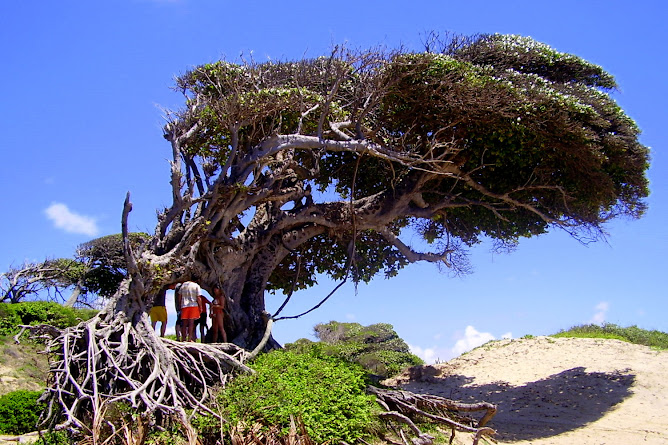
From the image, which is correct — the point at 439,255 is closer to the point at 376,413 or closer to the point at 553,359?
the point at 553,359

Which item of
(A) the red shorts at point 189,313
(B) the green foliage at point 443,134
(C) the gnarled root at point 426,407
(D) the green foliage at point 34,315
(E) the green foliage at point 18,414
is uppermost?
(B) the green foliage at point 443,134

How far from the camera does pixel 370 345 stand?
25.8 m

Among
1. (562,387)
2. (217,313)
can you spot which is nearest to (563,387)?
(562,387)

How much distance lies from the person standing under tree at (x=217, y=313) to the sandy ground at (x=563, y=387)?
6.83 m

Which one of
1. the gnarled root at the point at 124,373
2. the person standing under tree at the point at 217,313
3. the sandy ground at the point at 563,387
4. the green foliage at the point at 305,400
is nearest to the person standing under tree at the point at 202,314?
the person standing under tree at the point at 217,313

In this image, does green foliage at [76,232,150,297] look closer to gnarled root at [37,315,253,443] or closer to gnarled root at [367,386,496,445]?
gnarled root at [37,315,253,443]

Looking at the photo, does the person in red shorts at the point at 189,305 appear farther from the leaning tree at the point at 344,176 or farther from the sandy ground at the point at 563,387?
the sandy ground at the point at 563,387

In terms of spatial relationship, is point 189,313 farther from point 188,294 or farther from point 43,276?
point 43,276

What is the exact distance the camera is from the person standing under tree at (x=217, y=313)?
48.4 feet

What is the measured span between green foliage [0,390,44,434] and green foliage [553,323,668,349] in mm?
19950

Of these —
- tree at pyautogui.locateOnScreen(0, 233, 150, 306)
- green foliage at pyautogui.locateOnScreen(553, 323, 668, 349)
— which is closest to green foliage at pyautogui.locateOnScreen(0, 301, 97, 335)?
tree at pyautogui.locateOnScreen(0, 233, 150, 306)

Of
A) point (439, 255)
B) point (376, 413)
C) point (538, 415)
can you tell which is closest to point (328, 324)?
point (439, 255)

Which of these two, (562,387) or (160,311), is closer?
(160,311)

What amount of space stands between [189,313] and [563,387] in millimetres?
11816
